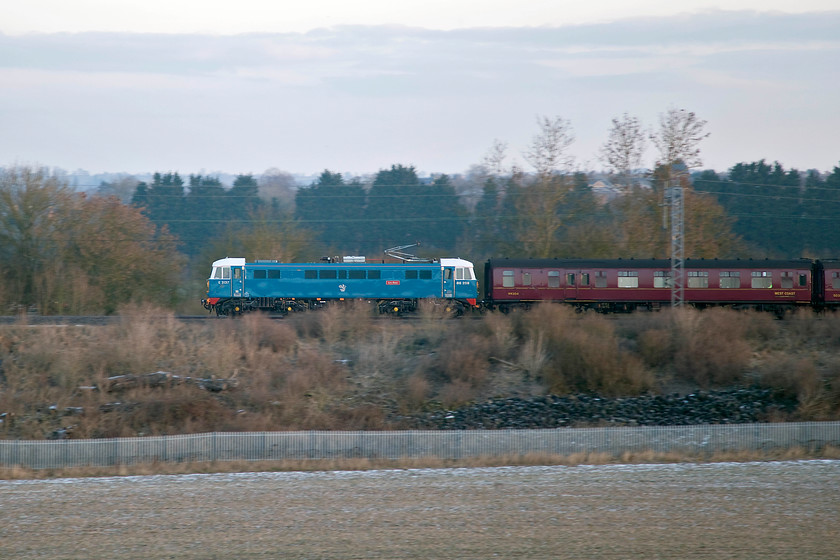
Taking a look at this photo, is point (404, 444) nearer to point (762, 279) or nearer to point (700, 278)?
point (700, 278)

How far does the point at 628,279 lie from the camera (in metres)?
30.0

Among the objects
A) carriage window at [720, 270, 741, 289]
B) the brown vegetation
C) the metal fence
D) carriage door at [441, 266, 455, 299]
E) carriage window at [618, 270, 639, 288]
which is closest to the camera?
the metal fence

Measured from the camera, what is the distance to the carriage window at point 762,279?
29.8 m

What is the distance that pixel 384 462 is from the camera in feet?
50.0

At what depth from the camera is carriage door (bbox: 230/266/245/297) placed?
30.1 meters

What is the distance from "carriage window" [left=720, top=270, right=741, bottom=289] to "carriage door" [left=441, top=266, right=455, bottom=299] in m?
11.3

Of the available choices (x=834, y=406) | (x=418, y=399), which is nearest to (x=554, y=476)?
(x=418, y=399)

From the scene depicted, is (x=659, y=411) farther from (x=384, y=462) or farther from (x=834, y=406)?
(x=384, y=462)

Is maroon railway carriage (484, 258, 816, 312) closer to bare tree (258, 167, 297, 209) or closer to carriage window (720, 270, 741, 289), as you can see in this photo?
carriage window (720, 270, 741, 289)

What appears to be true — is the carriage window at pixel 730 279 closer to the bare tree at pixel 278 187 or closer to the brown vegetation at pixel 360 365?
the brown vegetation at pixel 360 365

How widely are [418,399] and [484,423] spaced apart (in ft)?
7.18

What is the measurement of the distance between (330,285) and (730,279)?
1683 centimetres

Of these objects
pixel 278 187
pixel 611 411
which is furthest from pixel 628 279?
pixel 278 187

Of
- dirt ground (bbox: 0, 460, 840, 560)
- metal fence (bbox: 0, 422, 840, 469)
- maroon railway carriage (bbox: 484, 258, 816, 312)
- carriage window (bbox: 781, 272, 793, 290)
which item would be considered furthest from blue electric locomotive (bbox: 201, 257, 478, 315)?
dirt ground (bbox: 0, 460, 840, 560)
